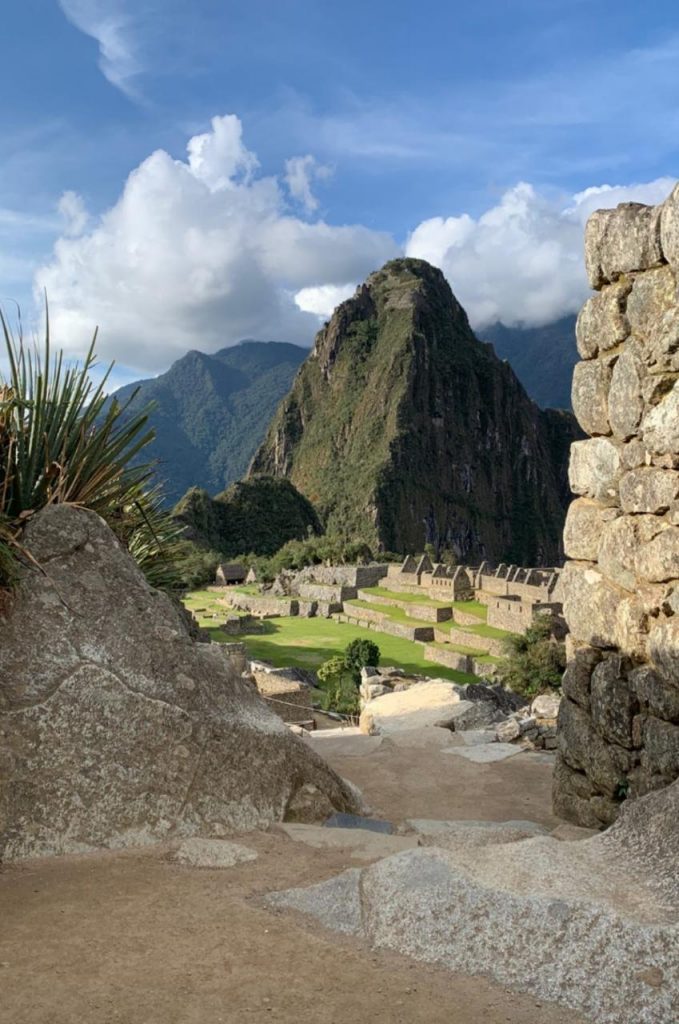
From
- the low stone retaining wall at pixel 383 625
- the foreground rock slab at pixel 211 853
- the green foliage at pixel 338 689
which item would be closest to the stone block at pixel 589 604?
the foreground rock slab at pixel 211 853

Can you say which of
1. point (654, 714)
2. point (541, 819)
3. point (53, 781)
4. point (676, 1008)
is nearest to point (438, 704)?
point (541, 819)

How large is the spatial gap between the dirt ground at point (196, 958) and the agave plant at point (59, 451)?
59.5 inches

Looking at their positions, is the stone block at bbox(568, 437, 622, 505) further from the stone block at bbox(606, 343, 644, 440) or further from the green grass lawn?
the green grass lawn

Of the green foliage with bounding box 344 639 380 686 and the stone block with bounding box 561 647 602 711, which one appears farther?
the green foliage with bounding box 344 639 380 686

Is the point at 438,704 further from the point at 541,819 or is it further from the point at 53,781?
the point at 53,781

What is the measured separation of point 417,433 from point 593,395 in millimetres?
156629

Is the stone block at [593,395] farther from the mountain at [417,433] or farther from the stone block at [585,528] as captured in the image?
the mountain at [417,433]

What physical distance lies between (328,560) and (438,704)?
220 feet

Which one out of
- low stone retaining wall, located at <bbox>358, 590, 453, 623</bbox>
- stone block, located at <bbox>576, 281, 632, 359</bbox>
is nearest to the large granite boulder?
stone block, located at <bbox>576, 281, 632, 359</bbox>

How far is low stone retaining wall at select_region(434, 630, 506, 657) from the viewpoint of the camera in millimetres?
36312

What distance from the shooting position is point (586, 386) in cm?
557

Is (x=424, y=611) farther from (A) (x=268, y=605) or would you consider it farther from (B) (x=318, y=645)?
(A) (x=268, y=605)

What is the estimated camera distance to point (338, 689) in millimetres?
24172

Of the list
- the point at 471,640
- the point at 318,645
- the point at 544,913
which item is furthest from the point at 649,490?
the point at 318,645
